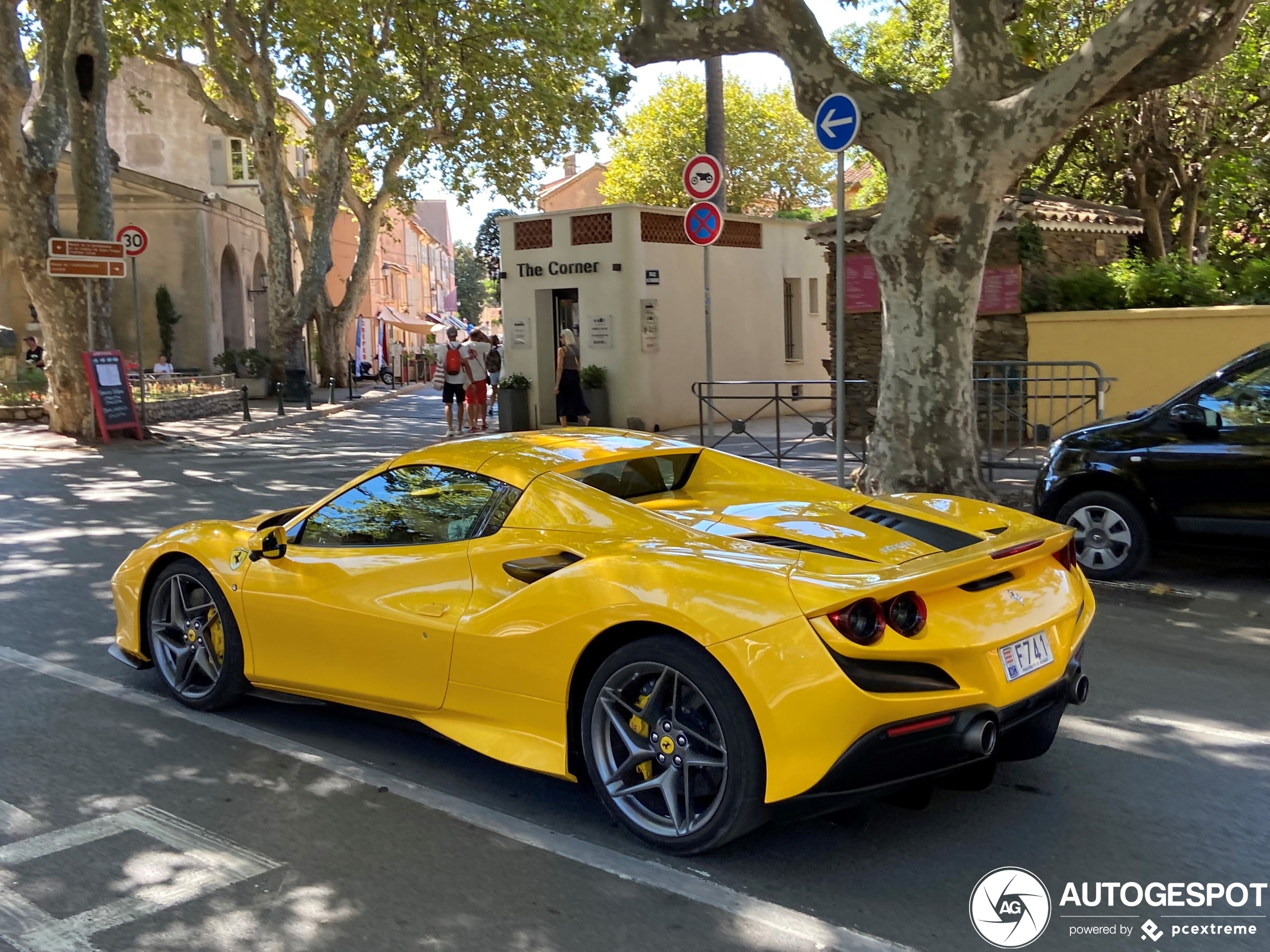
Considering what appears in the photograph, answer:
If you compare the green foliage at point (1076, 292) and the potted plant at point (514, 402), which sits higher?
the green foliage at point (1076, 292)

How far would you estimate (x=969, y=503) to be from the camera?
16.5ft

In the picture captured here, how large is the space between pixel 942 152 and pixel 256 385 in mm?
24905

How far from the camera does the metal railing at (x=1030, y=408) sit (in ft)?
36.9

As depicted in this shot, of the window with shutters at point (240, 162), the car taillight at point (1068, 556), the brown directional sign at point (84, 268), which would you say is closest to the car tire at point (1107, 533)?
the car taillight at point (1068, 556)

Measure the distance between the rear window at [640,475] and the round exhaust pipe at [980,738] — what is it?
1642mm

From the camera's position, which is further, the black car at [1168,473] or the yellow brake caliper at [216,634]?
the black car at [1168,473]

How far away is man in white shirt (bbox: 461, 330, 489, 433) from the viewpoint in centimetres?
1958

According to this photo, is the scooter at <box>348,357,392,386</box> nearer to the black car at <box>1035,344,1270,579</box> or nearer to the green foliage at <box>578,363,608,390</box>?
the green foliage at <box>578,363,608,390</box>

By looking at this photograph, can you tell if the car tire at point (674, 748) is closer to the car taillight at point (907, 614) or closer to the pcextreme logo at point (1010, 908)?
the car taillight at point (907, 614)

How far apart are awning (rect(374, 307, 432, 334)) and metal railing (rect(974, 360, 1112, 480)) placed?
46.3 m

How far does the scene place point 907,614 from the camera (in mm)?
3637

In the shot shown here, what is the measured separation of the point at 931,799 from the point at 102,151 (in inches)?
721

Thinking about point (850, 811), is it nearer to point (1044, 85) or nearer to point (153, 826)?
point (153, 826)

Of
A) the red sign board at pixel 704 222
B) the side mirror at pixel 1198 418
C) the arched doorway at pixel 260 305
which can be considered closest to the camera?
the side mirror at pixel 1198 418
